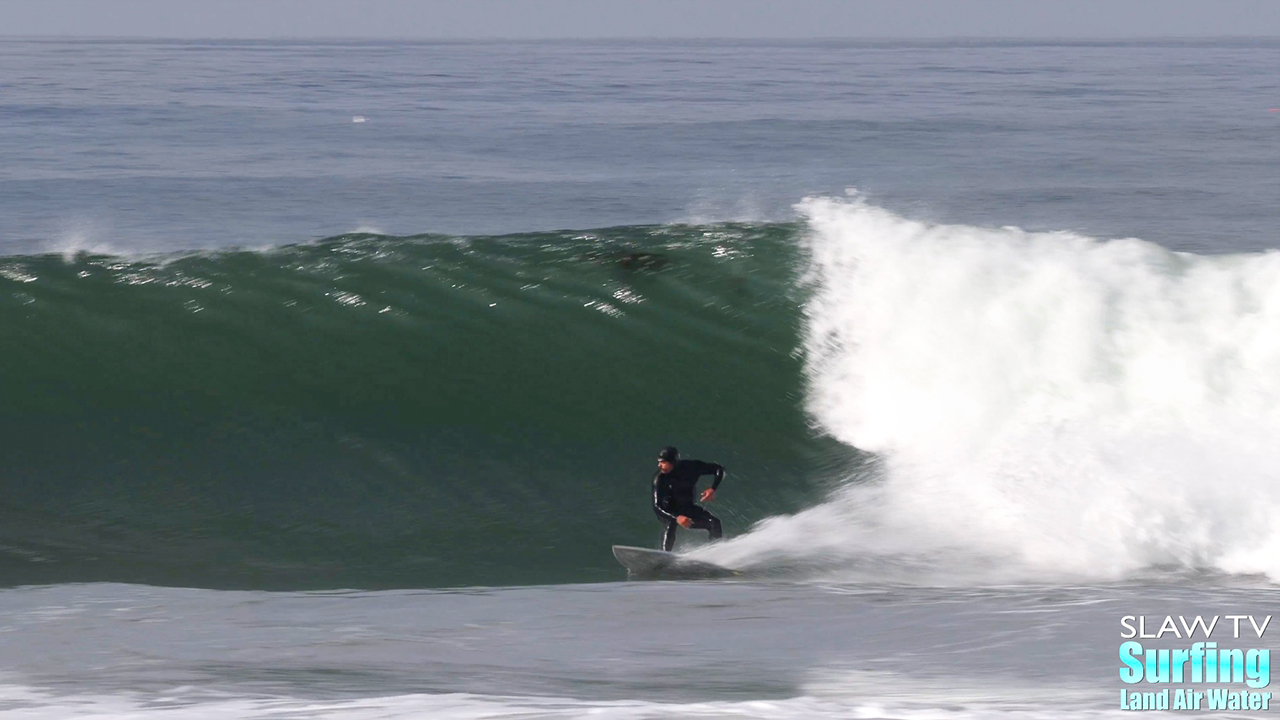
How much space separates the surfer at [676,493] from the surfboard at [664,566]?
0.45 meters

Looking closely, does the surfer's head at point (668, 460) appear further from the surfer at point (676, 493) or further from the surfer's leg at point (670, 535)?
the surfer's leg at point (670, 535)

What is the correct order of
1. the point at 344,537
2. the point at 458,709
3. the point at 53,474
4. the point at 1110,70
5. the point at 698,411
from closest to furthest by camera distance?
1. the point at 458,709
2. the point at 344,537
3. the point at 53,474
4. the point at 698,411
5. the point at 1110,70

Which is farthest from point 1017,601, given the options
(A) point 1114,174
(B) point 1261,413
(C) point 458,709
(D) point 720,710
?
(A) point 1114,174

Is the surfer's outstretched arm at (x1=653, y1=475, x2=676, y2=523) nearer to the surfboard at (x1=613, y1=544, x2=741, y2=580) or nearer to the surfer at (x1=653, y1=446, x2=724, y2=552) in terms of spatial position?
the surfer at (x1=653, y1=446, x2=724, y2=552)

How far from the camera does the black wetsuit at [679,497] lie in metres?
8.20

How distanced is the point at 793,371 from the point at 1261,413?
11.7ft

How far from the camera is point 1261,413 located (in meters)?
9.84

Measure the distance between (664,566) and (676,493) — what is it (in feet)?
2.39

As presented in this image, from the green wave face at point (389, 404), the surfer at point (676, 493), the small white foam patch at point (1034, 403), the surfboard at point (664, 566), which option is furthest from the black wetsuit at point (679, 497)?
the green wave face at point (389, 404)

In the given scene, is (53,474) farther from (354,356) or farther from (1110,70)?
(1110,70)

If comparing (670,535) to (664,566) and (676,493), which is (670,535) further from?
(664,566)

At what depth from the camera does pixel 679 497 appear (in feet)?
27.2

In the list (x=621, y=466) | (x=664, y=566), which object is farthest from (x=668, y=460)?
(x=621, y=466)

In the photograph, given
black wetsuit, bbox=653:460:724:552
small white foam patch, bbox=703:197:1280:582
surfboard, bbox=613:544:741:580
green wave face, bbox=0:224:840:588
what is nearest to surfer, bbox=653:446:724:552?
black wetsuit, bbox=653:460:724:552
